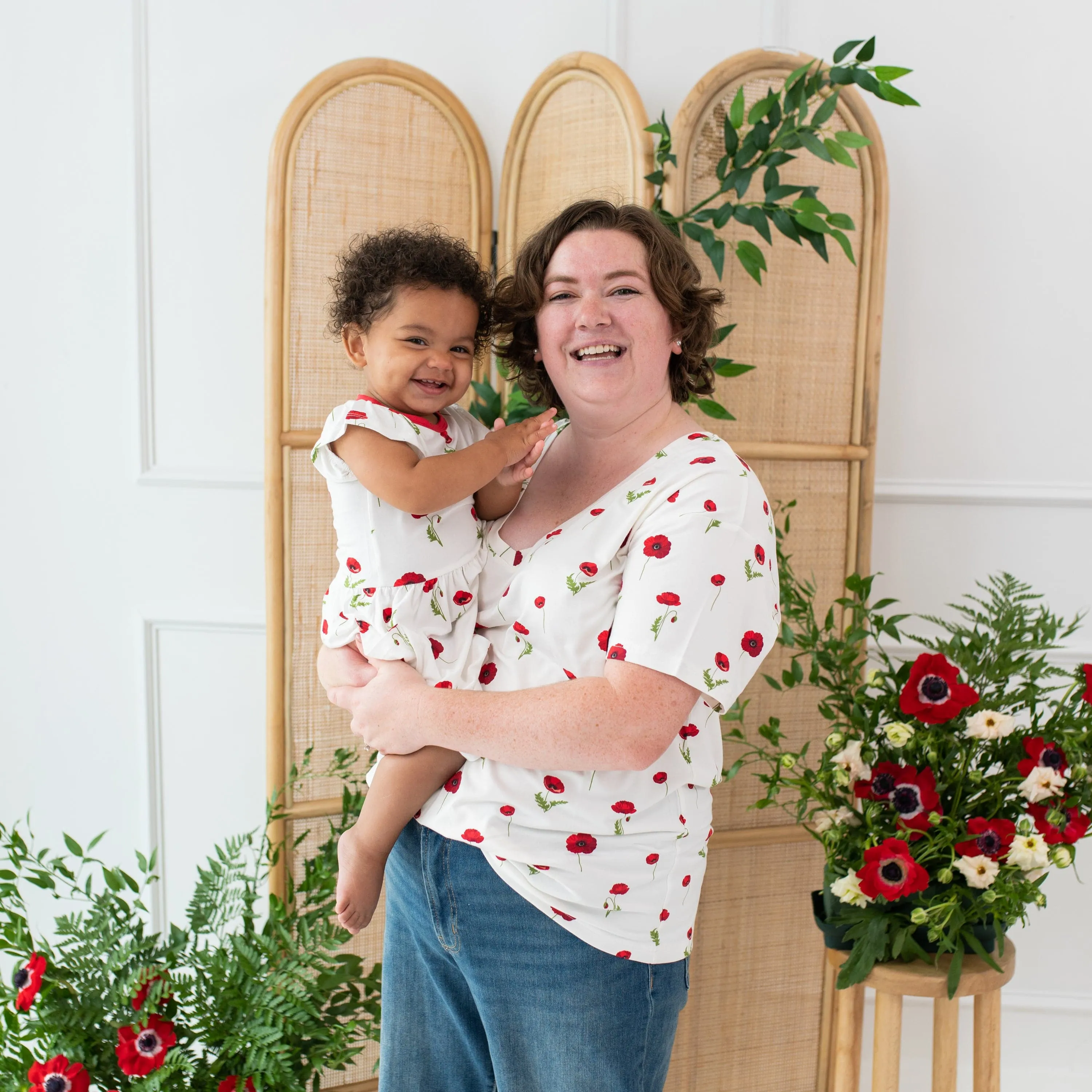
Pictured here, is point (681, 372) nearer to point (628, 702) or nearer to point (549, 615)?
point (549, 615)

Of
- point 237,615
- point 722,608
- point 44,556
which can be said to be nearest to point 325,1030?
point 237,615

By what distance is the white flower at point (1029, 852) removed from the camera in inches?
54.4

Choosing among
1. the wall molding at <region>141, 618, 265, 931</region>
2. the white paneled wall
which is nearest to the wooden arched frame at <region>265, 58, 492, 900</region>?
the white paneled wall

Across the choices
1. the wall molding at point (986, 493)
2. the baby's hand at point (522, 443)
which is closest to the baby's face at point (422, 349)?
the baby's hand at point (522, 443)

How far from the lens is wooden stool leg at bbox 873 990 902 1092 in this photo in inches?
61.1

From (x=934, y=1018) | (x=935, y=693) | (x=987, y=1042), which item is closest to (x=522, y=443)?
(x=935, y=693)

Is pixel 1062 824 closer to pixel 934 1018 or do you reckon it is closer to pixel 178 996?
pixel 934 1018

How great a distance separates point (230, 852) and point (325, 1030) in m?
0.37

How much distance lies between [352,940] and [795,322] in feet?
5.32

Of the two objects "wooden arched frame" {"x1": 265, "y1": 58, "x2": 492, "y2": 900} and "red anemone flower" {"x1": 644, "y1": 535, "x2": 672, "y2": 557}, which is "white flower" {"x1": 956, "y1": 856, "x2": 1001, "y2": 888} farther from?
"wooden arched frame" {"x1": 265, "y1": 58, "x2": 492, "y2": 900}

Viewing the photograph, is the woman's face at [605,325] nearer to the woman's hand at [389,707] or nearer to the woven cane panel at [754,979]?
the woman's hand at [389,707]

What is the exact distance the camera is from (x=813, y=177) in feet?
6.01

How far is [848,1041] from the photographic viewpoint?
64.9 inches

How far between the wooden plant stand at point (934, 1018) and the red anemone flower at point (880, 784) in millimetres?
283
